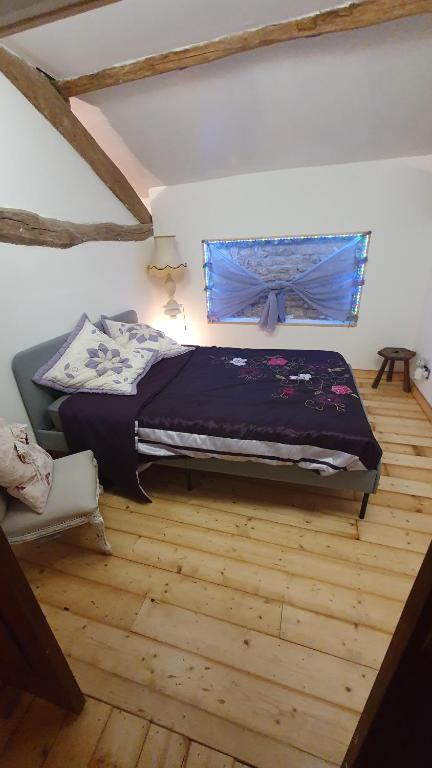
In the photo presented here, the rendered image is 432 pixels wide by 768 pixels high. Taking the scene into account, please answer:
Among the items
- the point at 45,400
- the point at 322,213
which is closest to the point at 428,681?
the point at 45,400

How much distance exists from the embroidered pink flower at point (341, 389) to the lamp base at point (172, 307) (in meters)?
2.36

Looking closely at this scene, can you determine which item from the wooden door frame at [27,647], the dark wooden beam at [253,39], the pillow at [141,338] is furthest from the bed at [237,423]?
the dark wooden beam at [253,39]

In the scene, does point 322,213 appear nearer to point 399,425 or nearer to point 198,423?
point 399,425

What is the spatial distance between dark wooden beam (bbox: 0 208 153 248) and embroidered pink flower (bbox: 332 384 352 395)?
7.61 feet

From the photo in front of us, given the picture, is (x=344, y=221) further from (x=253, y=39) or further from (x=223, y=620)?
(x=223, y=620)

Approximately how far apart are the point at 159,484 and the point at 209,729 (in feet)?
4.10

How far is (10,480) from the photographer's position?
4.25ft

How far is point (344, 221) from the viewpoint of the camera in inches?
126

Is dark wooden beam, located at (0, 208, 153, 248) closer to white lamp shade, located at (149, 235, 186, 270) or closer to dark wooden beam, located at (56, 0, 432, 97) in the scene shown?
white lamp shade, located at (149, 235, 186, 270)

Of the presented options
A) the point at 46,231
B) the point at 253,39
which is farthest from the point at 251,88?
the point at 46,231

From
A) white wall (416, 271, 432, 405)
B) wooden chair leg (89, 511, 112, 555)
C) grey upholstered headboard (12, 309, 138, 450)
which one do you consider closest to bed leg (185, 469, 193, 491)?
wooden chair leg (89, 511, 112, 555)

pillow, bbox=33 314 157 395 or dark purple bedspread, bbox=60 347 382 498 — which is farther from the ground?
pillow, bbox=33 314 157 395

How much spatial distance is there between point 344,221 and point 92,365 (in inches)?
115

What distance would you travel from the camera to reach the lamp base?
3.83 meters
